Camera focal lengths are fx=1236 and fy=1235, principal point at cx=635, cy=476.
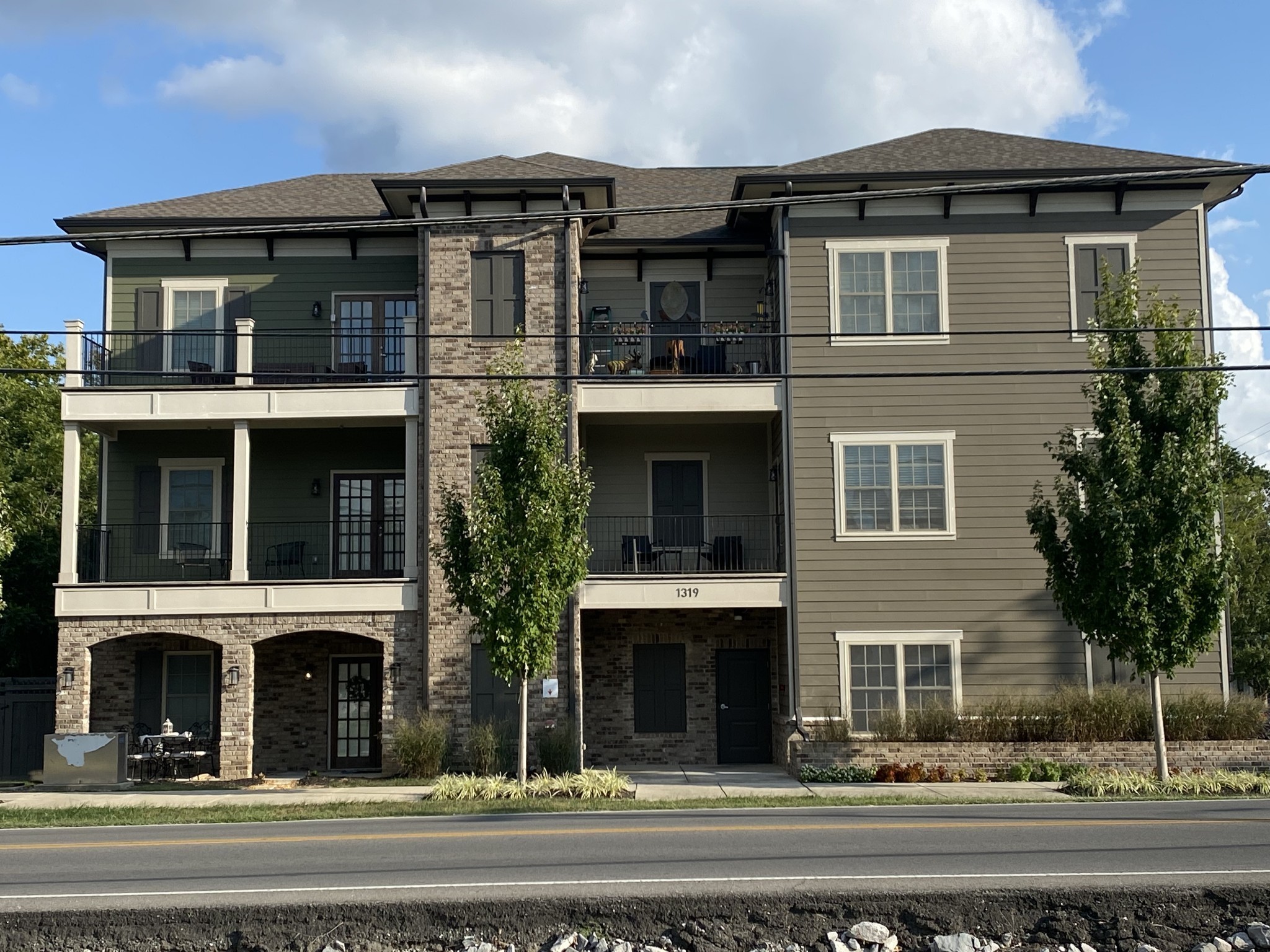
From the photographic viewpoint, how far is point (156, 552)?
23.2m

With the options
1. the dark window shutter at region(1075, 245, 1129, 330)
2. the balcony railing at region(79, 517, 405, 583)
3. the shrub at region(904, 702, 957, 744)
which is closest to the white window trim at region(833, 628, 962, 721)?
the shrub at region(904, 702, 957, 744)

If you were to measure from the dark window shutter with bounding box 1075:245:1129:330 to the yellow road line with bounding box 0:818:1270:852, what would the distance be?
34.2ft

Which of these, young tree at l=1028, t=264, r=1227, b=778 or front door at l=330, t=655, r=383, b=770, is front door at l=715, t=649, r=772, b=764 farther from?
young tree at l=1028, t=264, r=1227, b=778

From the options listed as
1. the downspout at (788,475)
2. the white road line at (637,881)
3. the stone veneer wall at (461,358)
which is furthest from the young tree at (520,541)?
the white road line at (637,881)

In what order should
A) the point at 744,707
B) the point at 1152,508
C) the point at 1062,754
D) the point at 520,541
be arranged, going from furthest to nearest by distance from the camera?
1. the point at 744,707
2. the point at 1062,754
3. the point at 520,541
4. the point at 1152,508

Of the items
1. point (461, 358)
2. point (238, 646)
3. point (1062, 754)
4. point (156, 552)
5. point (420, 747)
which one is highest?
point (461, 358)

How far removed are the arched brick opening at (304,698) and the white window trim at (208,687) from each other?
2.69 ft

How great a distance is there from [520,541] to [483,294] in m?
5.60

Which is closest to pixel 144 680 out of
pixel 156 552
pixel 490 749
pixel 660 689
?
pixel 156 552

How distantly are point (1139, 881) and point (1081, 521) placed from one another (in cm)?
839

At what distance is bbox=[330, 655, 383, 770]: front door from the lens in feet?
75.3

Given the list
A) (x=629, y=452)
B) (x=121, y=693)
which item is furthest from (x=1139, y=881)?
(x=121, y=693)

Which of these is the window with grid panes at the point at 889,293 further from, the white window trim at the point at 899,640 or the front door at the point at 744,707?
the front door at the point at 744,707

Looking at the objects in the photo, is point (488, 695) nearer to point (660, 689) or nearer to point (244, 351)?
point (660, 689)
